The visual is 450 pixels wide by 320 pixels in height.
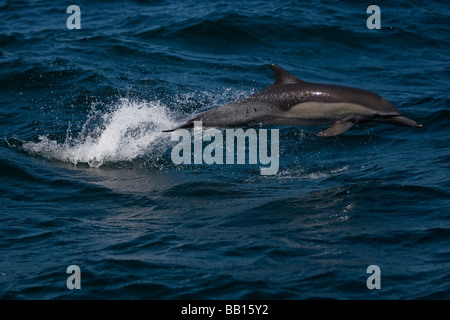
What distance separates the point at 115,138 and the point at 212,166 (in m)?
2.08

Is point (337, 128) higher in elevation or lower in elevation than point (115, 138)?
higher

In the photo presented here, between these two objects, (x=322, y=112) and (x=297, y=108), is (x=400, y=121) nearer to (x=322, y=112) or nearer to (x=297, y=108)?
(x=322, y=112)

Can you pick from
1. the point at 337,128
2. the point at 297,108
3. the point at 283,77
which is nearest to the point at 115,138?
the point at 283,77

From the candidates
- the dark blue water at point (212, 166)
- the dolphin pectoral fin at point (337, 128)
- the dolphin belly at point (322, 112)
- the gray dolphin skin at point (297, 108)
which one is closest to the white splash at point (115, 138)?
the dark blue water at point (212, 166)

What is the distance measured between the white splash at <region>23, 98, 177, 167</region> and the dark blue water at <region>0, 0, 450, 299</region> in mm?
43

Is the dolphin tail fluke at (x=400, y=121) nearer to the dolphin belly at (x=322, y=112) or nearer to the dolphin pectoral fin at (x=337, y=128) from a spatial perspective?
the dolphin belly at (x=322, y=112)

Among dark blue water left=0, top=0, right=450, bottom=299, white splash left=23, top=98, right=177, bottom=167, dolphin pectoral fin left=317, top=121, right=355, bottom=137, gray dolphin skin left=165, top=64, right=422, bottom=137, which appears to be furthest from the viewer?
white splash left=23, top=98, right=177, bottom=167

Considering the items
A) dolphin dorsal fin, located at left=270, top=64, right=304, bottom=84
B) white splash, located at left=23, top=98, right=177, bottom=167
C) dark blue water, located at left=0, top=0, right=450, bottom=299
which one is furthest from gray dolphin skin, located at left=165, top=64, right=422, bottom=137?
white splash, located at left=23, top=98, right=177, bottom=167

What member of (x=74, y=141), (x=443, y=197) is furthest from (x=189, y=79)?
(x=443, y=197)

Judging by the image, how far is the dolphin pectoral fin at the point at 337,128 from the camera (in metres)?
10.8

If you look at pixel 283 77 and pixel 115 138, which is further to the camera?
pixel 115 138

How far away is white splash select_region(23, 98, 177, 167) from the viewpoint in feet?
41.4

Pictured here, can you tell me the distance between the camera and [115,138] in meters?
13.2

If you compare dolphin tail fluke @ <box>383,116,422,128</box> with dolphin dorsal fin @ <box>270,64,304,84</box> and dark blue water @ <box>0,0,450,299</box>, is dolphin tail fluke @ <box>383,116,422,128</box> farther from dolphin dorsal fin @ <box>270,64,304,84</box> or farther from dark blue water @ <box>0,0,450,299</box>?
dolphin dorsal fin @ <box>270,64,304,84</box>
